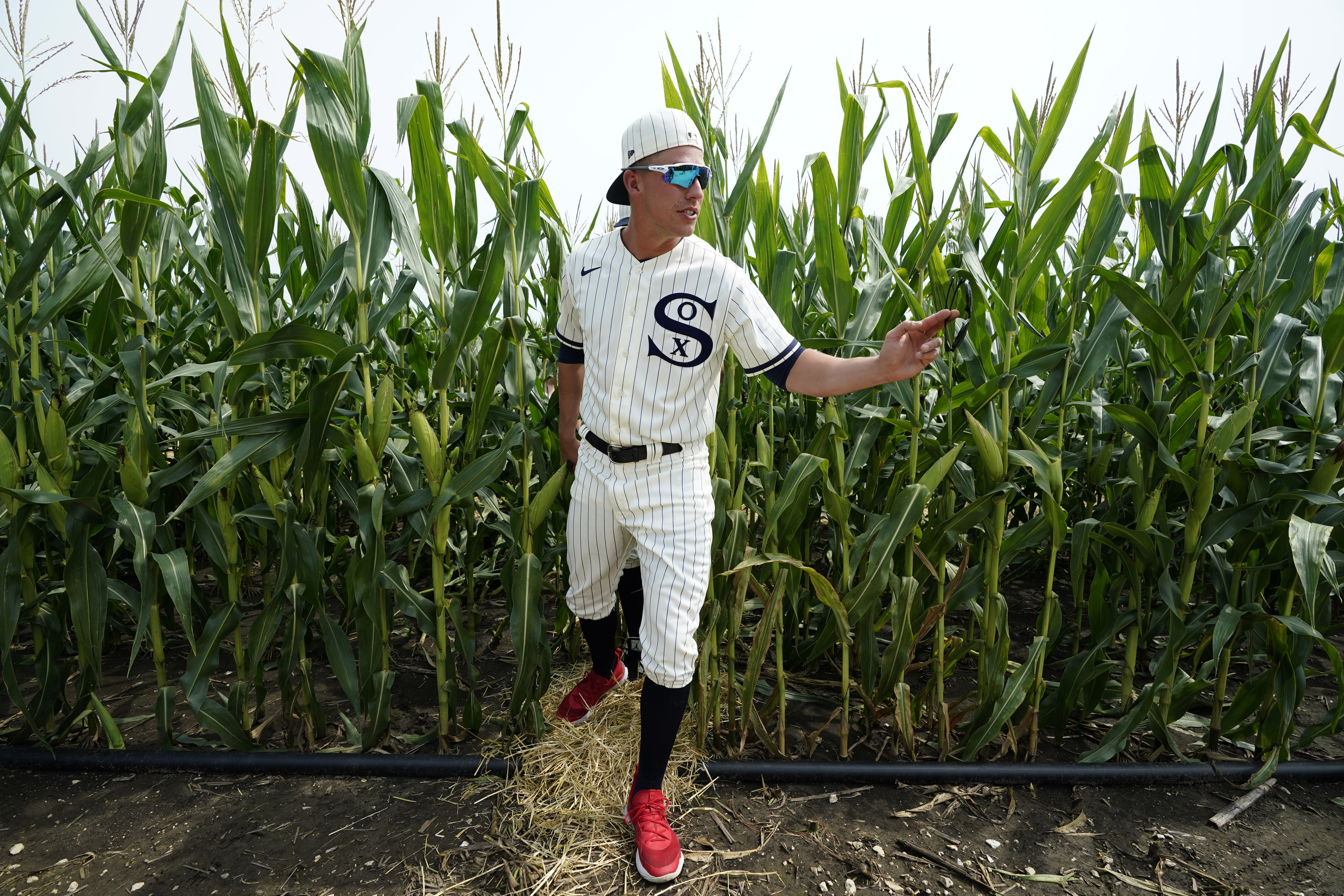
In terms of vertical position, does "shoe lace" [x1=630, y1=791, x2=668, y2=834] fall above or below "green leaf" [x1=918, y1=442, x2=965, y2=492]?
below

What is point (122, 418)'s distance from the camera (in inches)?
105

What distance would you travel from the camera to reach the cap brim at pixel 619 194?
2158mm

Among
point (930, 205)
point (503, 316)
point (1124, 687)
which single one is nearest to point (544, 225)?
point (503, 316)

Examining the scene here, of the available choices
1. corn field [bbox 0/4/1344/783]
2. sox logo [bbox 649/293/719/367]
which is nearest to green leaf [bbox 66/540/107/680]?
corn field [bbox 0/4/1344/783]

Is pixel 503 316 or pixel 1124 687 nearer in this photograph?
pixel 503 316

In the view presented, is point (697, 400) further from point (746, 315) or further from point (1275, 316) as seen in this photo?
point (1275, 316)

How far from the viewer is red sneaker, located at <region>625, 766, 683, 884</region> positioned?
2.02 m

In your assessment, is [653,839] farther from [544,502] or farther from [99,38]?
[99,38]

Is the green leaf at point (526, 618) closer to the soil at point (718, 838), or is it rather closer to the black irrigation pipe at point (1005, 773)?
the soil at point (718, 838)

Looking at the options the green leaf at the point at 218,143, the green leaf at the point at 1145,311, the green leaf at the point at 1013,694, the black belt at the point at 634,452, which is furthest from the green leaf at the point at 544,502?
the green leaf at the point at 1145,311

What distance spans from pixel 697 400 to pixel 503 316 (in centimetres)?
65

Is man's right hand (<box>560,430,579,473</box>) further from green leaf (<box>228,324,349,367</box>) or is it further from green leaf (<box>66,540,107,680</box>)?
green leaf (<box>66,540,107,680</box>)

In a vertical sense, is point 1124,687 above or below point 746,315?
below

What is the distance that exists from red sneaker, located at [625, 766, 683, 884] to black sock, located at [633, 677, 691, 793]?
0.10 feet
